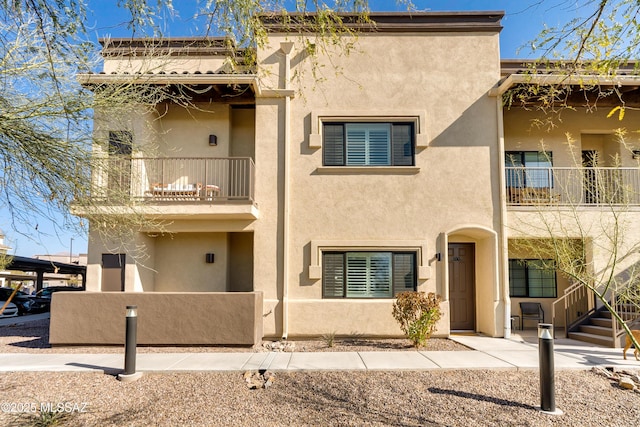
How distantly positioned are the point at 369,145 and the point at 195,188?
4817mm

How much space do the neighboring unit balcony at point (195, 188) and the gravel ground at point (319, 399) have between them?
327 cm

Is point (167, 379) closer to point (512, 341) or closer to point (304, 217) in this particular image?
point (304, 217)

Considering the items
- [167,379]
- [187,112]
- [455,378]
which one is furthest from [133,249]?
[455,378]

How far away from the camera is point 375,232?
36.8 ft

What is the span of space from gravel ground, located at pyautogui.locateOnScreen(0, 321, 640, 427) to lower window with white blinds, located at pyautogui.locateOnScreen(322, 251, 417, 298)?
3867 mm

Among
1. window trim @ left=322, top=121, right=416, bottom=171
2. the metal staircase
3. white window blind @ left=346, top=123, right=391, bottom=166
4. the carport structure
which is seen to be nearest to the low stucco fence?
window trim @ left=322, top=121, right=416, bottom=171

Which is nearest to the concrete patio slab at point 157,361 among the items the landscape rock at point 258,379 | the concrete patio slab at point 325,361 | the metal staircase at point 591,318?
the landscape rock at point 258,379

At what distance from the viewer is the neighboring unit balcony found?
1048 cm

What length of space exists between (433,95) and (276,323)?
24.3 ft

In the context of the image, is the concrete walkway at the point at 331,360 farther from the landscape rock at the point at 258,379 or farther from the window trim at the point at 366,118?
the window trim at the point at 366,118

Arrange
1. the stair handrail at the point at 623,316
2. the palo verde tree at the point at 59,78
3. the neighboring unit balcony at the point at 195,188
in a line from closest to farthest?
the palo verde tree at the point at 59,78
the stair handrail at the point at 623,316
the neighboring unit balcony at the point at 195,188

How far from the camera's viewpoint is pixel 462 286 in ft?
40.3

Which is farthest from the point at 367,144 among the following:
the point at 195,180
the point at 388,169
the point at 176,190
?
the point at 176,190

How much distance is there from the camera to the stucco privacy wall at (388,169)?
11.1 metres
